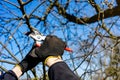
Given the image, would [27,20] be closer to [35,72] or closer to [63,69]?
[35,72]

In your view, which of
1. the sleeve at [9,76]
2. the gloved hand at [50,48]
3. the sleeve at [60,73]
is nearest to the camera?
the sleeve at [60,73]

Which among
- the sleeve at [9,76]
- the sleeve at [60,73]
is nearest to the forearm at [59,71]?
the sleeve at [60,73]

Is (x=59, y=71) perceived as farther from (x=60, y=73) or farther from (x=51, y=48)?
(x=51, y=48)

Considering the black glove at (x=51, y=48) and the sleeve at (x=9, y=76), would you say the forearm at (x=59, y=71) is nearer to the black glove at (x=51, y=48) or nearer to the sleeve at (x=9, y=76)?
the black glove at (x=51, y=48)

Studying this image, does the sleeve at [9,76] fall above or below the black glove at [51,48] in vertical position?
below

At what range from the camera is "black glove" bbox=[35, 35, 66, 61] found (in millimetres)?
876

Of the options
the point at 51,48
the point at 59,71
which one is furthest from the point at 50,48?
the point at 59,71

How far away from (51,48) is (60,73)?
0.41 ft

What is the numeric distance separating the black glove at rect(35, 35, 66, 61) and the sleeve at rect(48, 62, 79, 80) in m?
0.08

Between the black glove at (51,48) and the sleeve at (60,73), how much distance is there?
0.26ft

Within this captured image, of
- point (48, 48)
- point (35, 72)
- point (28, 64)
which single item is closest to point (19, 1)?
point (35, 72)

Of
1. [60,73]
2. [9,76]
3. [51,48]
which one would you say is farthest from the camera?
[9,76]

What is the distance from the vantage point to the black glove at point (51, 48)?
88 cm

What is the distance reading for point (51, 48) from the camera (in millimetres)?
876
